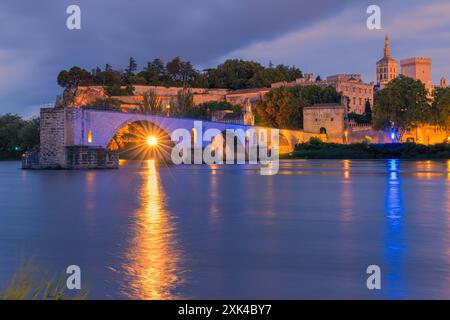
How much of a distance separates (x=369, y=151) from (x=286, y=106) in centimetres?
2610

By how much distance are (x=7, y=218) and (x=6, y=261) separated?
686cm

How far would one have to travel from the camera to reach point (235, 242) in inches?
486

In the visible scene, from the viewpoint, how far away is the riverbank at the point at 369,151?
68438 millimetres

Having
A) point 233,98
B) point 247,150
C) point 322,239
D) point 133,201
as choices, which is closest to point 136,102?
point 233,98

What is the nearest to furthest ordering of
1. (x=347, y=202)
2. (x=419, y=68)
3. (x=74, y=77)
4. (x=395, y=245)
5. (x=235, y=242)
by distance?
1. (x=395, y=245)
2. (x=235, y=242)
3. (x=347, y=202)
4. (x=74, y=77)
5. (x=419, y=68)

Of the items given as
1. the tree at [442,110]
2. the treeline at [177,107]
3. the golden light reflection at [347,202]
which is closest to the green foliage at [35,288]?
the golden light reflection at [347,202]

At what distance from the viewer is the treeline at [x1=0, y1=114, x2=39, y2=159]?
6856cm

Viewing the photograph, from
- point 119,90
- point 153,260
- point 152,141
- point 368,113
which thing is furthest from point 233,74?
point 153,260

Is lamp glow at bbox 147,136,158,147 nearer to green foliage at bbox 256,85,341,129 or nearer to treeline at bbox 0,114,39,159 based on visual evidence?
treeline at bbox 0,114,39,159

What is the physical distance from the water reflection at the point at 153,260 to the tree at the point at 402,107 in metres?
66.4

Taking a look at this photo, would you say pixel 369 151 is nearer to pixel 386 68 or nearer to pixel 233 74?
pixel 233 74

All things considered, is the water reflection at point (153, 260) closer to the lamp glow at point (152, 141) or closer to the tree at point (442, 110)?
the lamp glow at point (152, 141)

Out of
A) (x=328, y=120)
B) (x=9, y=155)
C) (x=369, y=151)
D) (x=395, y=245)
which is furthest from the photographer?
(x=328, y=120)

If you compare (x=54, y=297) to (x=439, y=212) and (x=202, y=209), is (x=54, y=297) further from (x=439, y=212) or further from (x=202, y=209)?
(x=439, y=212)
